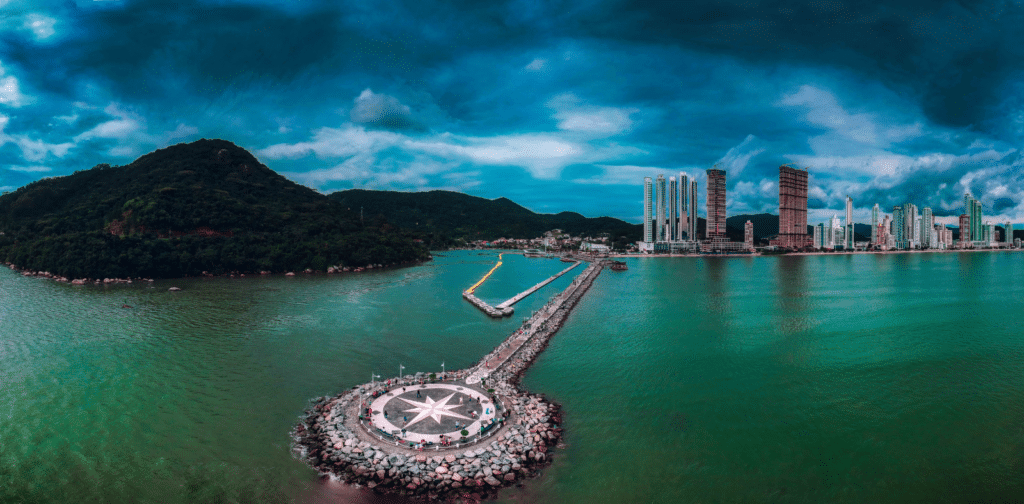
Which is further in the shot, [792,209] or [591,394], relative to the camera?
[792,209]

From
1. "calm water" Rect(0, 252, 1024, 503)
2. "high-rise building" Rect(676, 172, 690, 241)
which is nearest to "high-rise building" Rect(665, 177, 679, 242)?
"high-rise building" Rect(676, 172, 690, 241)

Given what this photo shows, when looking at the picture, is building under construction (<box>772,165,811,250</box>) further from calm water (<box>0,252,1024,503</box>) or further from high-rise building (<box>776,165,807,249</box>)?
calm water (<box>0,252,1024,503</box>)

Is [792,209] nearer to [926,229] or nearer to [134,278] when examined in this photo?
[926,229]

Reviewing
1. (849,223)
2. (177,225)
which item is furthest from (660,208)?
(177,225)

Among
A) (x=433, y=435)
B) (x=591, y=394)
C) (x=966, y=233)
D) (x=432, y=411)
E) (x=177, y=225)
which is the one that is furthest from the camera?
(x=966, y=233)

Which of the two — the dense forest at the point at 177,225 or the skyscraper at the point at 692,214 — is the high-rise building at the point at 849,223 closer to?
the skyscraper at the point at 692,214

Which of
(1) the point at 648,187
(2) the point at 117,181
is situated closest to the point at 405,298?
(2) the point at 117,181

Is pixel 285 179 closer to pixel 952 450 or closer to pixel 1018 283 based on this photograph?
pixel 952 450
